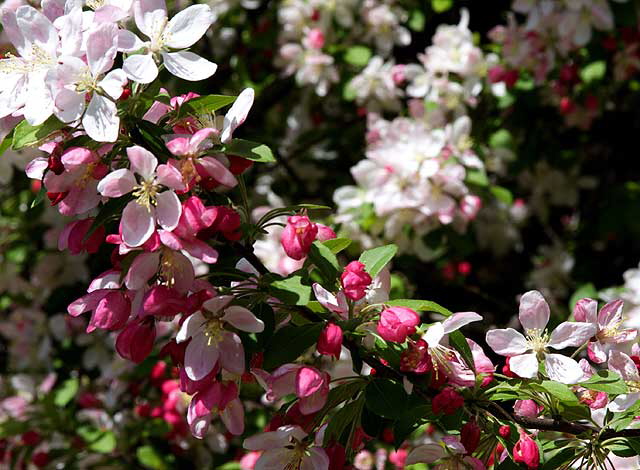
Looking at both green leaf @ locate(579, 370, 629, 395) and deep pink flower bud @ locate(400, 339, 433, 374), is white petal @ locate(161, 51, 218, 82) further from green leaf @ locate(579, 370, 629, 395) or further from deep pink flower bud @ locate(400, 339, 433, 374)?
green leaf @ locate(579, 370, 629, 395)

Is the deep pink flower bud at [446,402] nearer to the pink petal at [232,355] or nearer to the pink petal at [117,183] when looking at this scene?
the pink petal at [232,355]

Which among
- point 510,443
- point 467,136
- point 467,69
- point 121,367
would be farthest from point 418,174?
point 510,443

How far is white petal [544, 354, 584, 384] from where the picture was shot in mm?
1390

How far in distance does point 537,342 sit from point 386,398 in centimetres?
31

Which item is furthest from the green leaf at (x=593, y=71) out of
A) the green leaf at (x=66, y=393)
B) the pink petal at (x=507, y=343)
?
the green leaf at (x=66, y=393)

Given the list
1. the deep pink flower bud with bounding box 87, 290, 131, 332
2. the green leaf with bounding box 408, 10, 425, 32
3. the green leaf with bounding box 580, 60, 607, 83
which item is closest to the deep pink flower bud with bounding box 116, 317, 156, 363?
the deep pink flower bud with bounding box 87, 290, 131, 332

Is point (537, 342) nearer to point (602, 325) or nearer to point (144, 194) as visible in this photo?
point (602, 325)

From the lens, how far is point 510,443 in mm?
1347

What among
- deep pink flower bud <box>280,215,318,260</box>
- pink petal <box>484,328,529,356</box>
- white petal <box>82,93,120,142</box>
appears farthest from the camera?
pink petal <box>484,328,529,356</box>

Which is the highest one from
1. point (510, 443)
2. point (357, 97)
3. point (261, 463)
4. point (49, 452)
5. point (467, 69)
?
point (510, 443)

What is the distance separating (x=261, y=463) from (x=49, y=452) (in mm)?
1676

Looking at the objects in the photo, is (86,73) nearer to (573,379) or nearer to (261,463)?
(261,463)

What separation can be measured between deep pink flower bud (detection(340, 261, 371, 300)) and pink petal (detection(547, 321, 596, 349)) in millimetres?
361

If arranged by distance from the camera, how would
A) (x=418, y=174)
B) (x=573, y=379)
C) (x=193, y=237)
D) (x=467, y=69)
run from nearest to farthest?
(x=193, y=237) < (x=573, y=379) < (x=418, y=174) < (x=467, y=69)
